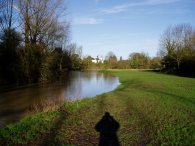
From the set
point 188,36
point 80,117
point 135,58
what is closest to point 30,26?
point 80,117

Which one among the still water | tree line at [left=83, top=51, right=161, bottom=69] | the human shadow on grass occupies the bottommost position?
the still water

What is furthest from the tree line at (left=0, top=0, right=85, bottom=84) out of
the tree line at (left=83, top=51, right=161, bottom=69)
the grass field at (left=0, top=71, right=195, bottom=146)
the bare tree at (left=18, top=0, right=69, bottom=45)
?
the tree line at (left=83, top=51, right=161, bottom=69)

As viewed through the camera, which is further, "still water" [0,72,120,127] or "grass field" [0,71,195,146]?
"still water" [0,72,120,127]

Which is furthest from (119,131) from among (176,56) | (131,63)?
(131,63)

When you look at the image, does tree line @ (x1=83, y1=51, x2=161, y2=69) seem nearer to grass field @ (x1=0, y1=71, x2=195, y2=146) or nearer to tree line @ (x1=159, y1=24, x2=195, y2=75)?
tree line @ (x1=159, y1=24, x2=195, y2=75)

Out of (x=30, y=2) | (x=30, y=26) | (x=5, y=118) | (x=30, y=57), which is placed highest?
(x=30, y=2)

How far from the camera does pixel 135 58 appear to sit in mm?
83750

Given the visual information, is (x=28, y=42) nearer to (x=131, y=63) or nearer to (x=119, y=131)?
(x=119, y=131)

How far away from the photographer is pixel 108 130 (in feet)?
22.5

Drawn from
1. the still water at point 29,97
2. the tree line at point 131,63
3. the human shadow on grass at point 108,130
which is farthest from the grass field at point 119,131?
the tree line at point 131,63

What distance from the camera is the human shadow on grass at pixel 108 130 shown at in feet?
19.0

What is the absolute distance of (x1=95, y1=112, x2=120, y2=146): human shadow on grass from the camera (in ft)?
19.0

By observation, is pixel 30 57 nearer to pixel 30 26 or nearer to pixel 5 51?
pixel 5 51

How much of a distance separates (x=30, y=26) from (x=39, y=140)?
2506 centimetres
